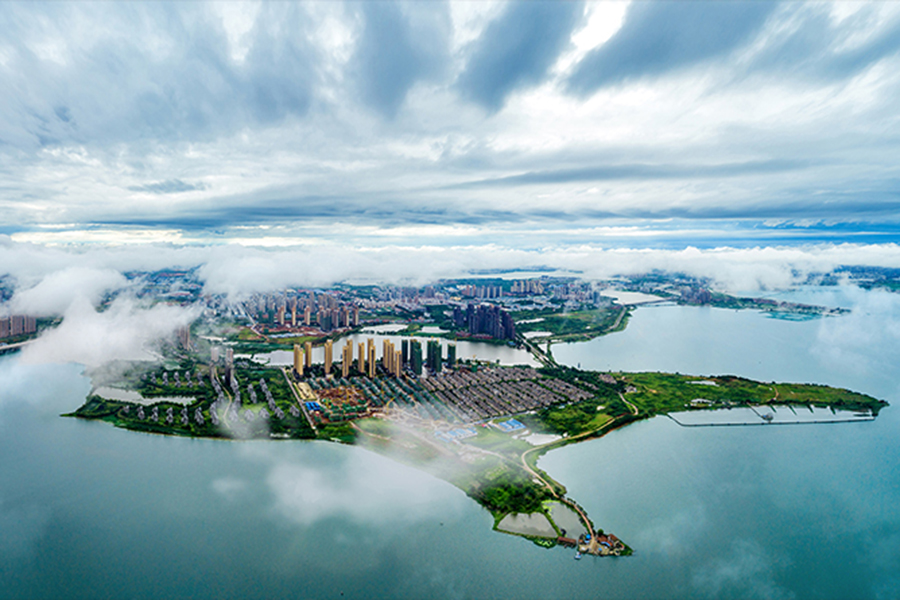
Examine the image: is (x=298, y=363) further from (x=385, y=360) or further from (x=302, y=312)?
(x=302, y=312)

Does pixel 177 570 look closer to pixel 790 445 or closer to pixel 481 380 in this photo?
pixel 481 380

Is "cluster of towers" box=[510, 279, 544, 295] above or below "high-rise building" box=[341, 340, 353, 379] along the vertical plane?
above

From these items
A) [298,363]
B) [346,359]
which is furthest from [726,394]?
[298,363]

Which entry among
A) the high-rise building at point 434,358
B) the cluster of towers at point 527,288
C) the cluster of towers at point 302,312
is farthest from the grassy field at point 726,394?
the cluster of towers at point 527,288

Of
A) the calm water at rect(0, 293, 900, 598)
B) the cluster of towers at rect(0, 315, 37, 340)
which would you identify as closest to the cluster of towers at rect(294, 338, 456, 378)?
the calm water at rect(0, 293, 900, 598)

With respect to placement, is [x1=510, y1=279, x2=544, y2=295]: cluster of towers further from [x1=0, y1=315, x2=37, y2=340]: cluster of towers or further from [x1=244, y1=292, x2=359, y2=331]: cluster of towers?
[x1=0, y1=315, x2=37, y2=340]: cluster of towers

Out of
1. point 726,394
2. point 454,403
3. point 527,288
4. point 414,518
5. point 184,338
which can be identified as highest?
point 527,288

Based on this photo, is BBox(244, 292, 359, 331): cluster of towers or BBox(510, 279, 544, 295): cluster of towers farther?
BBox(510, 279, 544, 295): cluster of towers

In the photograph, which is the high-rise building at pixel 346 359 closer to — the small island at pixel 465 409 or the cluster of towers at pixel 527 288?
the small island at pixel 465 409
